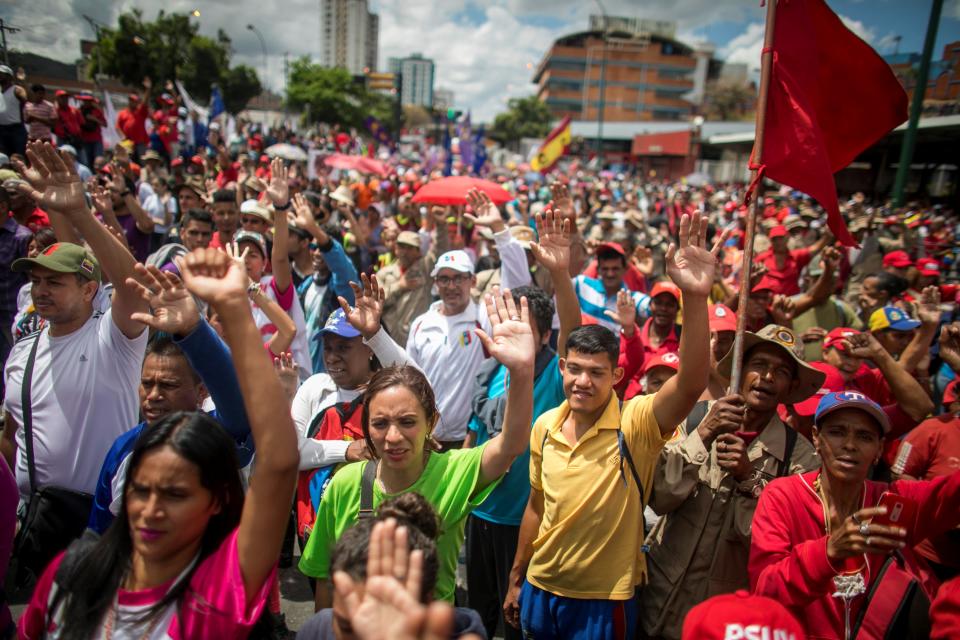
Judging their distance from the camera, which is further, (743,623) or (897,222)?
(897,222)

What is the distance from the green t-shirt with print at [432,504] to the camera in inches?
87.3

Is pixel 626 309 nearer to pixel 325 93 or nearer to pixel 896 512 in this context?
pixel 896 512

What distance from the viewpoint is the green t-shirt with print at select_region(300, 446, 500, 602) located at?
2.22 m

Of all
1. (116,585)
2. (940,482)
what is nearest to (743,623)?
(940,482)

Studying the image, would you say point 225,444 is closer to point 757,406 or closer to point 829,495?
point 829,495

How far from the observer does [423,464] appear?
2.35 m

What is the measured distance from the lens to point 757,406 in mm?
2764

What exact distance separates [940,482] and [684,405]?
0.98 metres

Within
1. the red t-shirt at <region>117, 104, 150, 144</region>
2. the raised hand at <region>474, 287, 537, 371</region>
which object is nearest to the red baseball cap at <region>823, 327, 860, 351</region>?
the raised hand at <region>474, 287, 537, 371</region>

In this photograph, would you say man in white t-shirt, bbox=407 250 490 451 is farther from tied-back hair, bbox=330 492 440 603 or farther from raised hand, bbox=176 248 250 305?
raised hand, bbox=176 248 250 305

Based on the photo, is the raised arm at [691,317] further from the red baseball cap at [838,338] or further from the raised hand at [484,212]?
the raised hand at [484,212]

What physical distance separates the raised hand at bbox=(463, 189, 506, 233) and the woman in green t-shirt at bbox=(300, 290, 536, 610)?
208 centimetres

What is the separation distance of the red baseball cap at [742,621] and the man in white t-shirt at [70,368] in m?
2.60

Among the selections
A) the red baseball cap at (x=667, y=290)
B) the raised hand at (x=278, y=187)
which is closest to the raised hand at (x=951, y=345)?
the red baseball cap at (x=667, y=290)
